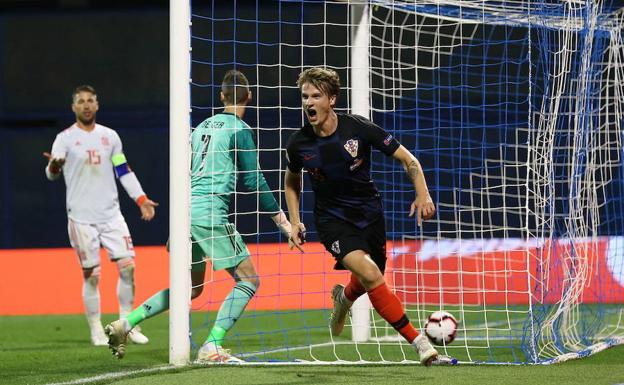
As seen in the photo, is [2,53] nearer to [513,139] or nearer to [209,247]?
[513,139]

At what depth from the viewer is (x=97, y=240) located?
9.94 m

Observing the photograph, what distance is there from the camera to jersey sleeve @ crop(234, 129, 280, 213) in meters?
7.98

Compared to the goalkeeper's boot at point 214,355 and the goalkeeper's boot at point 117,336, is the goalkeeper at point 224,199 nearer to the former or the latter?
the goalkeeper's boot at point 214,355

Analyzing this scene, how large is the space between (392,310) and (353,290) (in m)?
0.57

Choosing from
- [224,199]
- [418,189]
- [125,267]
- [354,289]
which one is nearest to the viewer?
[418,189]

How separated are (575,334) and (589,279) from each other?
3.04ft

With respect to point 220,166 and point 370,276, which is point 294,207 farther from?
point 220,166

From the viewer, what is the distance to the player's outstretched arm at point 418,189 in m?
6.61

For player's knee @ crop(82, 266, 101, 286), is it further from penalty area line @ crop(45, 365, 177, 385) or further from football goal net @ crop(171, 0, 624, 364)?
penalty area line @ crop(45, 365, 177, 385)

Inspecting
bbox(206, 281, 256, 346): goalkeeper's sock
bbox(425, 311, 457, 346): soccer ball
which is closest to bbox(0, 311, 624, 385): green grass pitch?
bbox(425, 311, 457, 346): soccer ball

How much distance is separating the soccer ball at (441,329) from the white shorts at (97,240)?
2974 millimetres

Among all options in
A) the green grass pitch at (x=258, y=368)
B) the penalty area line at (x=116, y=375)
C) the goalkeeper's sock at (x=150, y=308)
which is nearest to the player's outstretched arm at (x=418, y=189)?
the green grass pitch at (x=258, y=368)

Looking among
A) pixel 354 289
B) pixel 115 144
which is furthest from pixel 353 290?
pixel 115 144

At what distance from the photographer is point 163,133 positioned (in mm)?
15992
